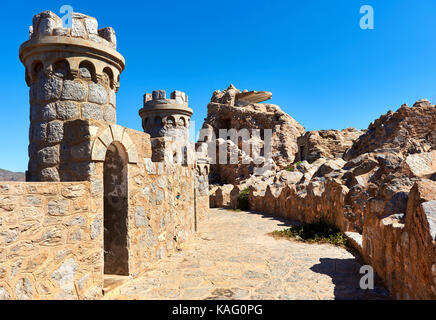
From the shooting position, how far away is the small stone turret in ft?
33.2

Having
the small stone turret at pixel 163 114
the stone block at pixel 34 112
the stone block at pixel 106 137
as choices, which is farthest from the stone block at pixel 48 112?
the small stone turret at pixel 163 114

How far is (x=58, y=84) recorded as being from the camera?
419cm

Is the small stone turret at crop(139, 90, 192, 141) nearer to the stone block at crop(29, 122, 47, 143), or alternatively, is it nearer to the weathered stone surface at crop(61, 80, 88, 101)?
the weathered stone surface at crop(61, 80, 88, 101)

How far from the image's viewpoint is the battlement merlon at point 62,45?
13.6 ft

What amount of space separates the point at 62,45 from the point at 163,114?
6.03 meters

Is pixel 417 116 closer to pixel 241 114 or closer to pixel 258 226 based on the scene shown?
pixel 258 226

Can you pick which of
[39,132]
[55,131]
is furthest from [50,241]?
[39,132]

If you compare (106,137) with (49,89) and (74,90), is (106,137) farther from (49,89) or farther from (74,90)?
(49,89)

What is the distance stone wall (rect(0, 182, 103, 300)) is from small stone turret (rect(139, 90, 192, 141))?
21.9 ft

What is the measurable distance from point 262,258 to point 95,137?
3759 millimetres

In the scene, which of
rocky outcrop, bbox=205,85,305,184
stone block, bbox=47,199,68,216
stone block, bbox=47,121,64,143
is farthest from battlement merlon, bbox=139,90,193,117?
rocky outcrop, bbox=205,85,305,184

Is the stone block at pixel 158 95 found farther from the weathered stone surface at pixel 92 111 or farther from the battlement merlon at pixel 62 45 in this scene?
the weathered stone surface at pixel 92 111

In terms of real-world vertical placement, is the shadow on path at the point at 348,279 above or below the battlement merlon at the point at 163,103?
below

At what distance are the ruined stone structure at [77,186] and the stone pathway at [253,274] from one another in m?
0.49
